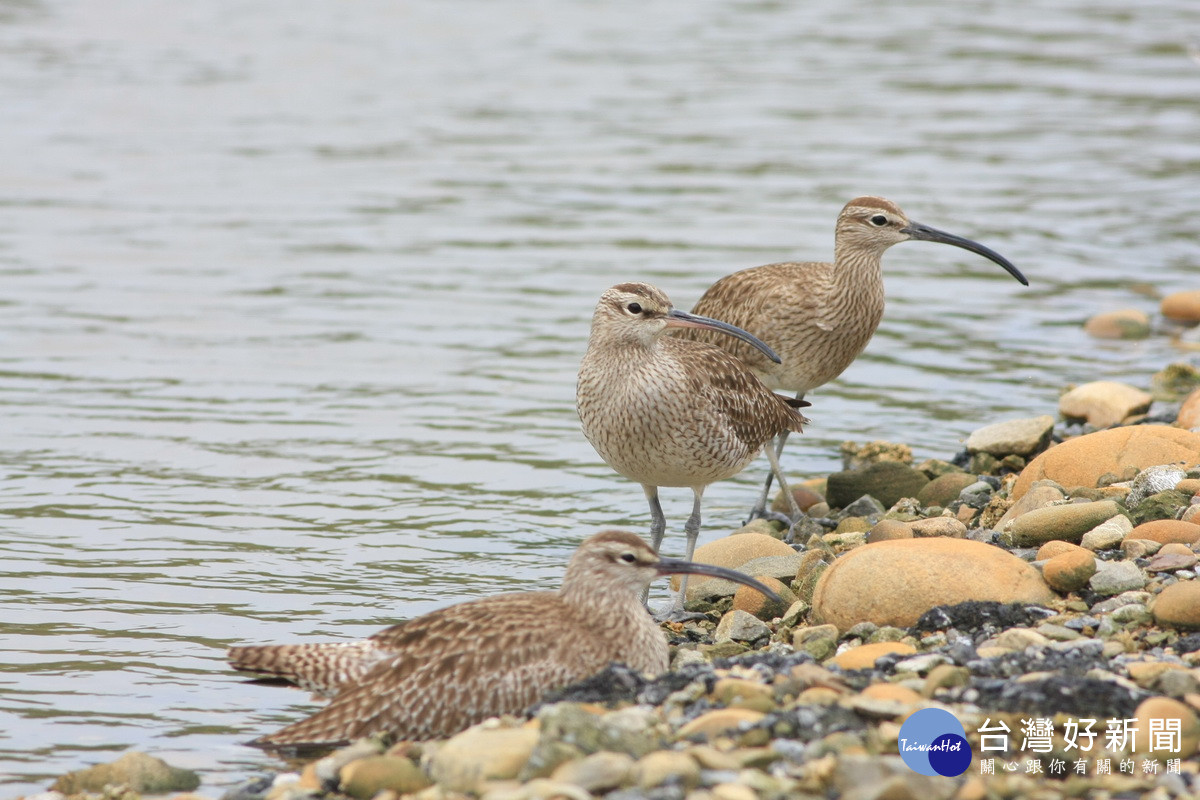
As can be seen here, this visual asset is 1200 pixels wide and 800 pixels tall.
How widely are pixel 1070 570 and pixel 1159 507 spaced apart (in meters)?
1.19

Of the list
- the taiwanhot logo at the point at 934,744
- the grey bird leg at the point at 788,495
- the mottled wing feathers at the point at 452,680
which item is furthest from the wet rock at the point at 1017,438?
the taiwanhot logo at the point at 934,744

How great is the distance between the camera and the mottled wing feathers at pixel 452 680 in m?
7.08

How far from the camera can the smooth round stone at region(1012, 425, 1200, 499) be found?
9836 millimetres

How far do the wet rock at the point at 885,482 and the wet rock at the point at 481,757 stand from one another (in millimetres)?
4952

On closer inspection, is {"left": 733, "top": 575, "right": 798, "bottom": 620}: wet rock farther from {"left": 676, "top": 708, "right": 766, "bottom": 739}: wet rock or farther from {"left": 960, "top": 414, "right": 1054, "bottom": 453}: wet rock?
{"left": 960, "top": 414, "right": 1054, "bottom": 453}: wet rock

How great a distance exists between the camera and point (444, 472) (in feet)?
39.3

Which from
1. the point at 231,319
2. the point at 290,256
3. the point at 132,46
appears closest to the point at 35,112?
the point at 132,46

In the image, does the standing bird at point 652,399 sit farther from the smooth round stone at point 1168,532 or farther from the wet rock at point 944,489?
the smooth round stone at point 1168,532

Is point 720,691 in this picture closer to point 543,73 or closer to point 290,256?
point 290,256

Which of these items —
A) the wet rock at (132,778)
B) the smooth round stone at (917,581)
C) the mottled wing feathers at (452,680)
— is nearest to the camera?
the wet rock at (132,778)

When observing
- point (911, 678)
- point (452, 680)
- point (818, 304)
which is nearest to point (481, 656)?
point (452, 680)

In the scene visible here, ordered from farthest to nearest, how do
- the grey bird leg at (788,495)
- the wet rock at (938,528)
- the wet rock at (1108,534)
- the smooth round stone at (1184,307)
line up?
the smooth round stone at (1184,307)
the grey bird leg at (788,495)
the wet rock at (938,528)
the wet rock at (1108,534)

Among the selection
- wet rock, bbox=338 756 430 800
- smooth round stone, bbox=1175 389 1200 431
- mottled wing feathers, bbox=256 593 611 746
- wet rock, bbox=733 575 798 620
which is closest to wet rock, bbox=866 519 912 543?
wet rock, bbox=733 575 798 620

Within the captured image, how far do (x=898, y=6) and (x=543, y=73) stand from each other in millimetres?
11372
